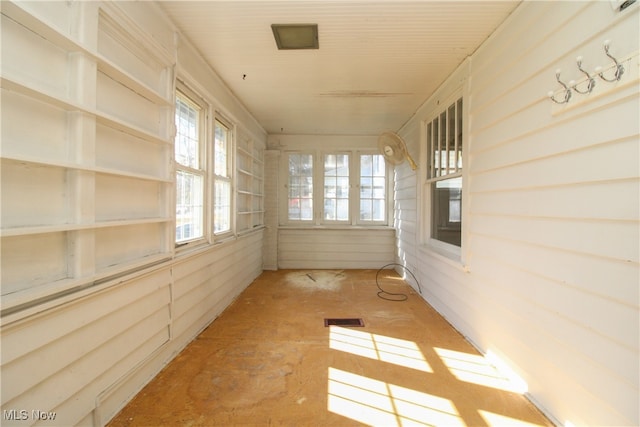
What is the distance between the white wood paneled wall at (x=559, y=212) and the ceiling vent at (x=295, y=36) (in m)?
1.47

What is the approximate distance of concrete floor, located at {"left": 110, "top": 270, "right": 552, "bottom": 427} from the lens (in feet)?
5.26

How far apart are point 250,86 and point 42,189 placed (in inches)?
101

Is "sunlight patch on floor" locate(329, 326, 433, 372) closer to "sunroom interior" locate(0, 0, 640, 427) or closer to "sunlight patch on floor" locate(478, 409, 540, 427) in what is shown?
"sunroom interior" locate(0, 0, 640, 427)

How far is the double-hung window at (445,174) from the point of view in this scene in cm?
295

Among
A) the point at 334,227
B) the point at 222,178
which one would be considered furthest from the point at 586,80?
the point at 334,227

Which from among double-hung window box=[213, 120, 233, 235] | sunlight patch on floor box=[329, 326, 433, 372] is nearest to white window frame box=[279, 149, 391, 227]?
double-hung window box=[213, 120, 233, 235]

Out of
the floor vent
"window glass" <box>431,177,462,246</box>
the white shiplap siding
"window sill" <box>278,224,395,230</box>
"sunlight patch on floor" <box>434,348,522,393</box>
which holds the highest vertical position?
"window glass" <box>431,177,462,246</box>

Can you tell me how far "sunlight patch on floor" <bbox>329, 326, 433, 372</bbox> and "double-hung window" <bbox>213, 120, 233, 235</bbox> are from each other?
185cm

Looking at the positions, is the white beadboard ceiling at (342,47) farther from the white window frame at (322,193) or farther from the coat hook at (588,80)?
the white window frame at (322,193)

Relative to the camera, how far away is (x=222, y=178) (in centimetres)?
335

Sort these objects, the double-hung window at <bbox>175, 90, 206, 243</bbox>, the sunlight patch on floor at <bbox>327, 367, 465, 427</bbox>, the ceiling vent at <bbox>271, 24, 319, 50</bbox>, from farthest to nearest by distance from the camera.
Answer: the double-hung window at <bbox>175, 90, 206, 243</bbox> < the ceiling vent at <bbox>271, 24, 319, 50</bbox> < the sunlight patch on floor at <bbox>327, 367, 465, 427</bbox>

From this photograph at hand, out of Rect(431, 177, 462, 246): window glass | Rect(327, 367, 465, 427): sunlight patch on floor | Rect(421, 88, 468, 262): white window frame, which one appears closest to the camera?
Rect(327, 367, 465, 427): sunlight patch on floor

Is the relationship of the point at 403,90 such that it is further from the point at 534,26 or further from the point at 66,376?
the point at 66,376

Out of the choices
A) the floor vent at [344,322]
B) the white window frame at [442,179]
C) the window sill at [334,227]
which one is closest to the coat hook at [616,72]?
the white window frame at [442,179]
